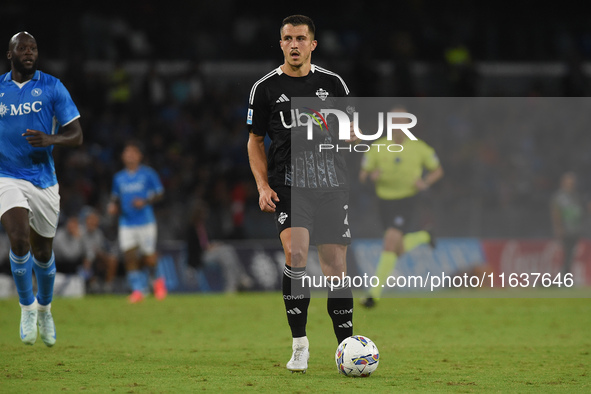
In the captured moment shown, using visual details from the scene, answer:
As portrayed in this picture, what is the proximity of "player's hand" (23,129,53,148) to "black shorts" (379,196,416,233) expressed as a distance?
5758 mm

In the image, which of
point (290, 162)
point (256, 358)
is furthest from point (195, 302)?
point (290, 162)

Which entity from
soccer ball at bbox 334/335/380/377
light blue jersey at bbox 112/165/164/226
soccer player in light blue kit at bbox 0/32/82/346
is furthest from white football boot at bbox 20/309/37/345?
light blue jersey at bbox 112/165/164/226

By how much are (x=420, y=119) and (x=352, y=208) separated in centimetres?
406

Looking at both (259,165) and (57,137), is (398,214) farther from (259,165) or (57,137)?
(57,137)

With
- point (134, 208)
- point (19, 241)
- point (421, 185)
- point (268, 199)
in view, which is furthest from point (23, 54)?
point (134, 208)

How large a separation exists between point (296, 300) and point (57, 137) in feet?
8.48

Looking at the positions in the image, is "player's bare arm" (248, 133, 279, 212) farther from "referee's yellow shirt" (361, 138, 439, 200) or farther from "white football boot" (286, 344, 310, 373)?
"referee's yellow shirt" (361, 138, 439, 200)

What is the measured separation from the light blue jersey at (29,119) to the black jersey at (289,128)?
2038 millimetres

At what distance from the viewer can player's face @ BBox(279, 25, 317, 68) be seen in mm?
6301

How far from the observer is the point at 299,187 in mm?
6395

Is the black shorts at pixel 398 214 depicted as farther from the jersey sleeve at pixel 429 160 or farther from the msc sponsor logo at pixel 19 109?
the msc sponsor logo at pixel 19 109

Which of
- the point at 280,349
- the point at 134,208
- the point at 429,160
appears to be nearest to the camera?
the point at 280,349

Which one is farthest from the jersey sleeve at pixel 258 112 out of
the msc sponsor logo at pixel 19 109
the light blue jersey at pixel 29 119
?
the msc sponsor logo at pixel 19 109

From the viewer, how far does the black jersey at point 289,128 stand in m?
6.41
